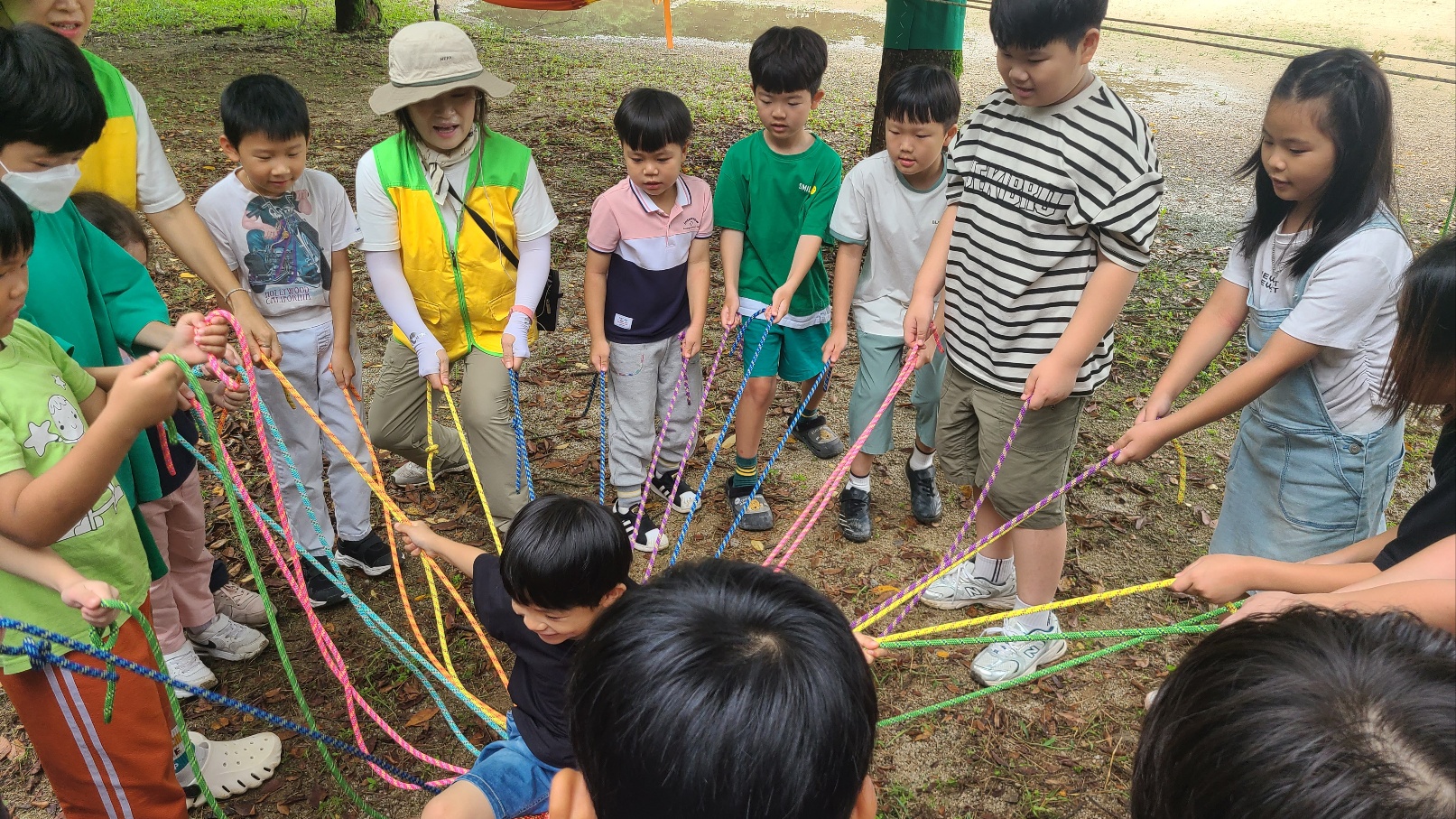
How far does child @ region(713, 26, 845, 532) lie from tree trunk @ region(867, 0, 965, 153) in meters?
2.05

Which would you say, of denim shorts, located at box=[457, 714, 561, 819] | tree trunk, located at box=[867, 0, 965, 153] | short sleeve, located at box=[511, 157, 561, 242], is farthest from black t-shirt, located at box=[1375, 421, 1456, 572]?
tree trunk, located at box=[867, 0, 965, 153]

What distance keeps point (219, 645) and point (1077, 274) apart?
2.91 metres

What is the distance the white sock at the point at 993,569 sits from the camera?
329cm

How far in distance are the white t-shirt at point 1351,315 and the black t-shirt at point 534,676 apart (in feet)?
6.13

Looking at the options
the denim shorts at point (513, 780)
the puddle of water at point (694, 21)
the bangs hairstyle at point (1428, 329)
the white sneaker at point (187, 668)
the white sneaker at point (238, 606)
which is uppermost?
the bangs hairstyle at point (1428, 329)

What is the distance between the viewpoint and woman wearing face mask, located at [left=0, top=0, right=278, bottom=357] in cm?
255

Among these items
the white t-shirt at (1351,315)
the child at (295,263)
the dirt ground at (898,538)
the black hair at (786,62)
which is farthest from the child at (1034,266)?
the child at (295,263)

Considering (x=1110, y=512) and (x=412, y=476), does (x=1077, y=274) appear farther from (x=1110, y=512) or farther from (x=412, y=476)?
(x=412, y=476)

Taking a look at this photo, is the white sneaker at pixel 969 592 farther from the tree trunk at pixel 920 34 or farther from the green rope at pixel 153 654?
the tree trunk at pixel 920 34

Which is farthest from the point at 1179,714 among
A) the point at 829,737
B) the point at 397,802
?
the point at 397,802

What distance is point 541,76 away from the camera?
11.8m

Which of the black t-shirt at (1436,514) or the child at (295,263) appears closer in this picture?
the black t-shirt at (1436,514)

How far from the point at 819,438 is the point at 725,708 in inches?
133

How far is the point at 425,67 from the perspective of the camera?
284 centimetres
